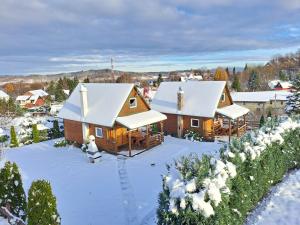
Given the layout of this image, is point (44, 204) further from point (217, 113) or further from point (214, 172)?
point (217, 113)

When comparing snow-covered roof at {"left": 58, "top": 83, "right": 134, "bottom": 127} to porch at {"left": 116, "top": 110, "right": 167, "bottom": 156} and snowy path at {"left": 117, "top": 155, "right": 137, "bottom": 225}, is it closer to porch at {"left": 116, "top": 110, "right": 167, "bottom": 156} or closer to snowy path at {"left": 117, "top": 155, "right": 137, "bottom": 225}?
porch at {"left": 116, "top": 110, "right": 167, "bottom": 156}

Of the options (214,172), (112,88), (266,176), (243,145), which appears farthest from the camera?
(112,88)

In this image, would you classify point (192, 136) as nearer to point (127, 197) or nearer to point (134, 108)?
point (134, 108)

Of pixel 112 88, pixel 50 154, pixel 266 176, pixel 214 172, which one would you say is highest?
pixel 112 88


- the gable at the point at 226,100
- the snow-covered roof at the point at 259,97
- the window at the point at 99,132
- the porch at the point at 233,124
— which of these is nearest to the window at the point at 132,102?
the window at the point at 99,132

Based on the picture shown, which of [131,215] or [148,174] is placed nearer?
[131,215]

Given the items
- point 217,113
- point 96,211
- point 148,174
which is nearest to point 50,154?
point 148,174

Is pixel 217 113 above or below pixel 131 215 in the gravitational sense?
above

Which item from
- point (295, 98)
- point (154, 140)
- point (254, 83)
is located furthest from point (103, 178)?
point (254, 83)
